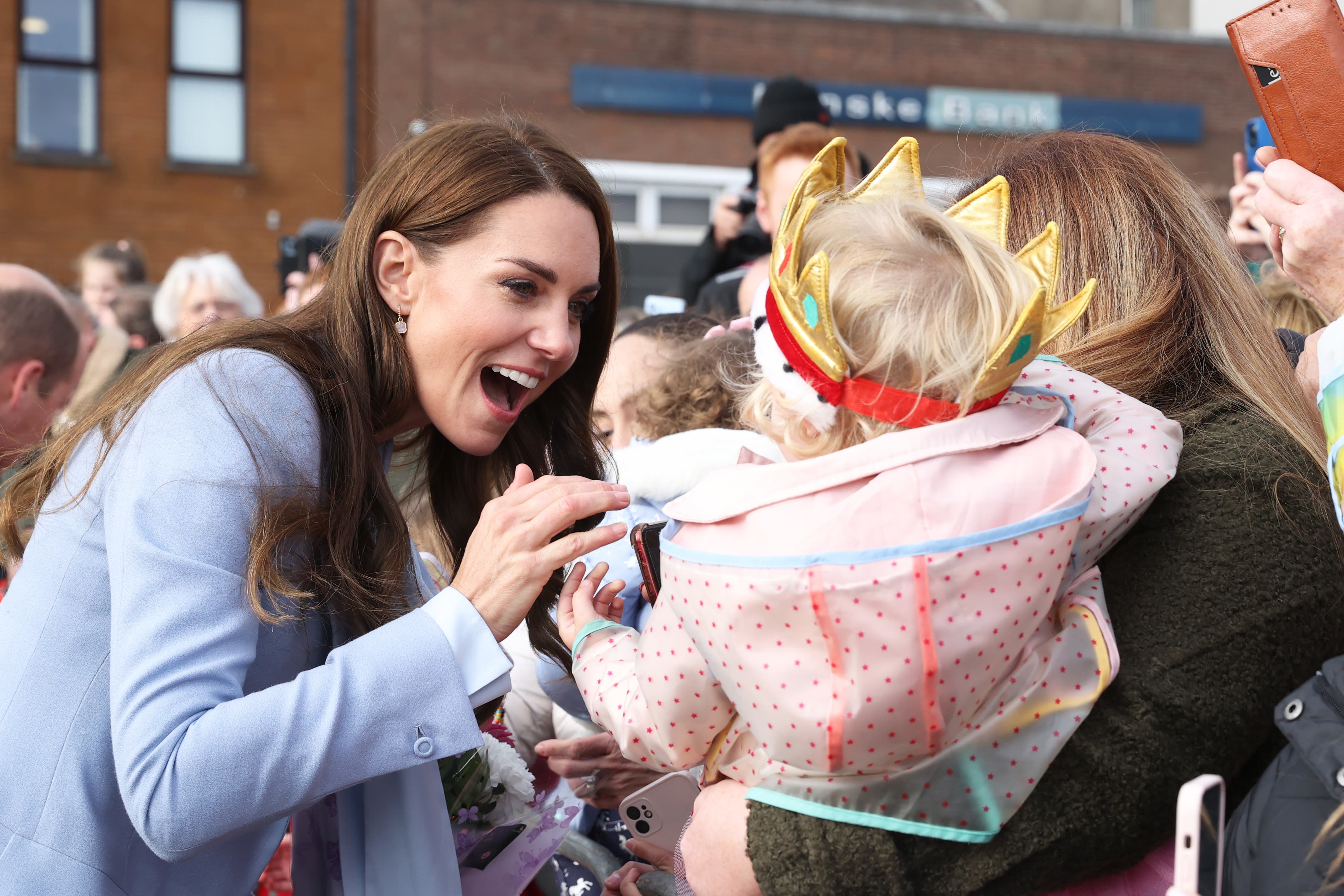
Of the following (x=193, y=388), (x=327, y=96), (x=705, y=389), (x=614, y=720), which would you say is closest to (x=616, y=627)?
(x=614, y=720)

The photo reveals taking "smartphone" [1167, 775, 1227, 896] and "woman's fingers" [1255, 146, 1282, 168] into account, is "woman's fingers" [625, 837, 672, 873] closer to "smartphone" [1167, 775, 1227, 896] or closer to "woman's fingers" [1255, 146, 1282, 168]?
"smartphone" [1167, 775, 1227, 896]

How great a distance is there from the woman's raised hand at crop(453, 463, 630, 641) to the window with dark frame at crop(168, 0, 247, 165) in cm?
1297

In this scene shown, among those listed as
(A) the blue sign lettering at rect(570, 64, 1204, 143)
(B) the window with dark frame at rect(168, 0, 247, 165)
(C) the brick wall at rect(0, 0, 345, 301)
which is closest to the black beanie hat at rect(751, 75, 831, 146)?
(C) the brick wall at rect(0, 0, 345, 301)

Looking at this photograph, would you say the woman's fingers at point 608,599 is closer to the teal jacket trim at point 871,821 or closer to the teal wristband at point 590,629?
the teal wristband at point 590,629

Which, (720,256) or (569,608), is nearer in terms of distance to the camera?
(569,608)

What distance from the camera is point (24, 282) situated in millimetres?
3371

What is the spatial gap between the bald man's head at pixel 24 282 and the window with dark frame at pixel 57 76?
35.6 feet

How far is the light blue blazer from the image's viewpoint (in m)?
1.43

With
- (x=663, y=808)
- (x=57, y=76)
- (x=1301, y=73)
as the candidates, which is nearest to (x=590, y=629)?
(x=663, y=808)

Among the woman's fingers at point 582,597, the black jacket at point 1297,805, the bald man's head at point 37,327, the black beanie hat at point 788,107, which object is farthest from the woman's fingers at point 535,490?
the black beanie hat at point 788,107

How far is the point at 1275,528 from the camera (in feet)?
4.43

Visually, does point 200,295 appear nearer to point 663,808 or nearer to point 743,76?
point 663,808

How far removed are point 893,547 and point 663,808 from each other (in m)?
0.90

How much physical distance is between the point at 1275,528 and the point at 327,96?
1367cm
